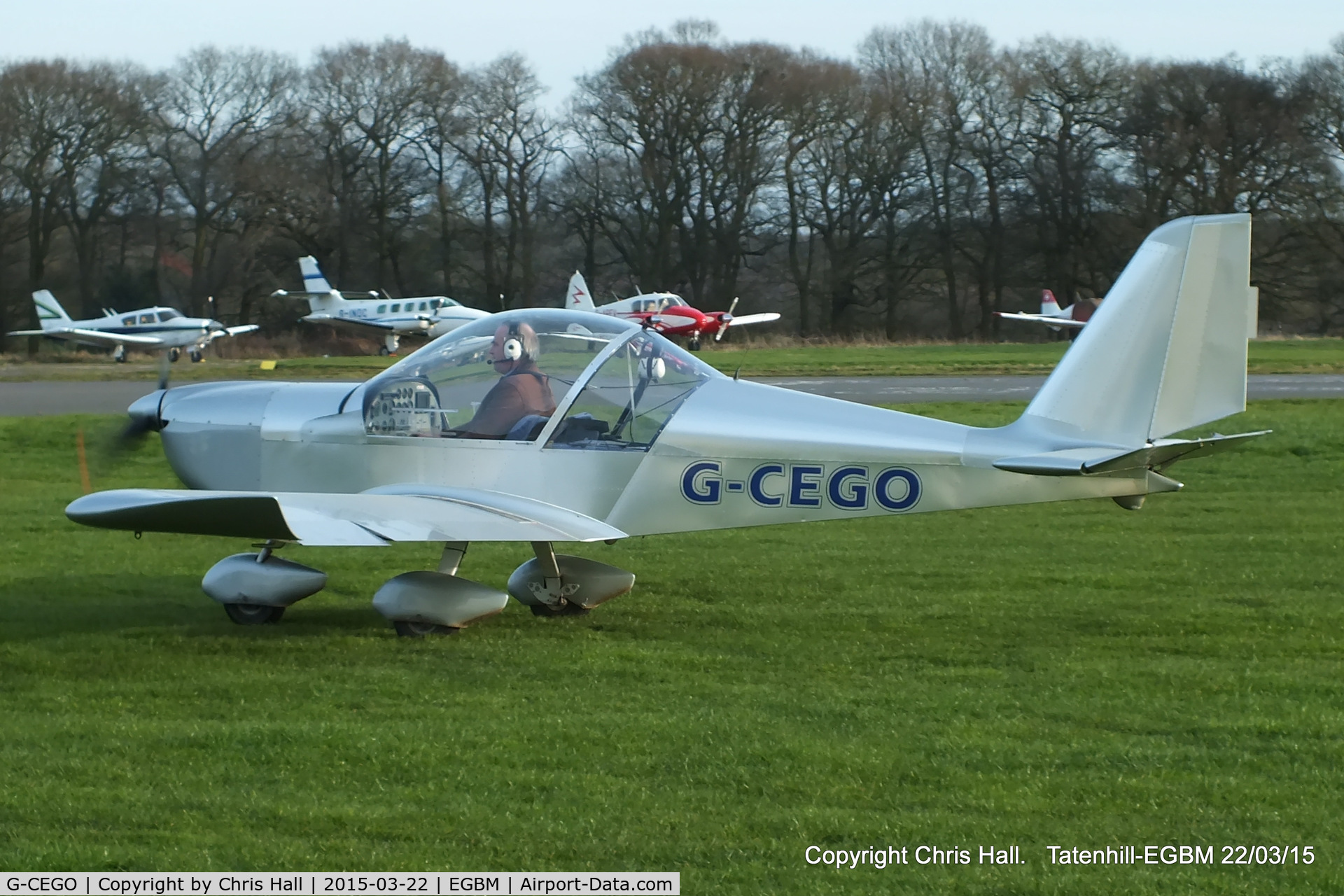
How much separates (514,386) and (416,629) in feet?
4.65

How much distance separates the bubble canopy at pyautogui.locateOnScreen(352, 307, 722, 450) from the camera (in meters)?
7.38

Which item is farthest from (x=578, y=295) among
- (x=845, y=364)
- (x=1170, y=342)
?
(x=1170, y=342)

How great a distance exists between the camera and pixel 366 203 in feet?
188

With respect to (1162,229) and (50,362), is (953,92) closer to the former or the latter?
(50,362)

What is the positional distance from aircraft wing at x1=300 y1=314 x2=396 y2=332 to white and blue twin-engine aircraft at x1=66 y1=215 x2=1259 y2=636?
137ft

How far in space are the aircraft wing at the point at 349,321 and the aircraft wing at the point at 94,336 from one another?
20.4ft

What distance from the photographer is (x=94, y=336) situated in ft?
152

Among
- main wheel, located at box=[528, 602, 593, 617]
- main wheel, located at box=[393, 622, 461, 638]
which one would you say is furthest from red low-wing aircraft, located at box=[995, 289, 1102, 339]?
main wheel, located at box=[393, 622, 461, 638]

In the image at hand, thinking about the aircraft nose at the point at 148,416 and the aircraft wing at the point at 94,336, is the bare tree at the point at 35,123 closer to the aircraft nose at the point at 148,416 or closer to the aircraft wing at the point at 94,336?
the aircraft wing at the point at 94,336

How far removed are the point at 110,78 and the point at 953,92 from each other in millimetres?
33553

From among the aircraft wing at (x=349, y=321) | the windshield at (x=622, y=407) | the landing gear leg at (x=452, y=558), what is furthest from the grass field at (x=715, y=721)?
the aircraft wing at (x=349, y=321)

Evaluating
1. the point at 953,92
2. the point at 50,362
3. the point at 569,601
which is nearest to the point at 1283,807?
the point at 569,601

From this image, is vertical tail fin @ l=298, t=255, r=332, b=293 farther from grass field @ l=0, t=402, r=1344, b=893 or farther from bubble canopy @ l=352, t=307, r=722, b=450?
bubble canopy @ l=352, t=307, r=722, b=450

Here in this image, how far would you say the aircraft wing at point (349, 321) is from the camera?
49.2 metres
